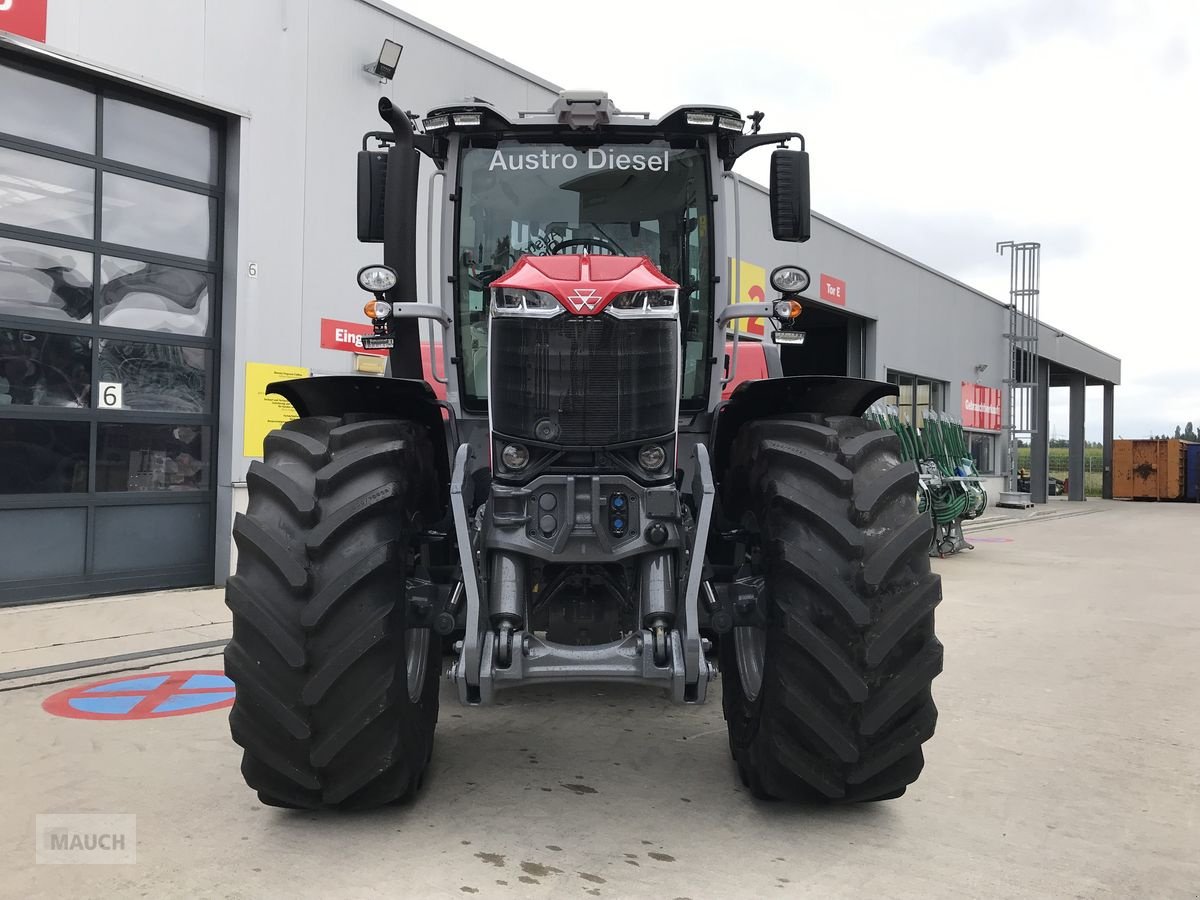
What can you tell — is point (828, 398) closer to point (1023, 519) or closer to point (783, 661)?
point (783, 661)

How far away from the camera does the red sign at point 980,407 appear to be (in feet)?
90.3

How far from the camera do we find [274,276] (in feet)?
30.1

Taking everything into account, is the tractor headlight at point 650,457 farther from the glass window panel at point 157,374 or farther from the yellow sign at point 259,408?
the glass window panel at point 157,374

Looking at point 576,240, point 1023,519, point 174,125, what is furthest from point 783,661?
point 1023,519

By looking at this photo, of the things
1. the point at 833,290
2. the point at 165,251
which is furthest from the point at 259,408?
the point at 833,290

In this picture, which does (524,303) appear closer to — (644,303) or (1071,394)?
(644,303)

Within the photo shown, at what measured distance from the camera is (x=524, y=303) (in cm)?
332

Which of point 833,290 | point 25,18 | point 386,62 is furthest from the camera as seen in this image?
point 833,290

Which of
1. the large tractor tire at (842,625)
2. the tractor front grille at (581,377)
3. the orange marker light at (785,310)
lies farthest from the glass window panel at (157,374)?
the large tractor tire at (842,625)

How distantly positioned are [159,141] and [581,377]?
6.94m

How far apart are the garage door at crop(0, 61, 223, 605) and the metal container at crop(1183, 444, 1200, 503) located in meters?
38.3

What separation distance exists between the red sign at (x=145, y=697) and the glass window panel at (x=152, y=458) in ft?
10.3

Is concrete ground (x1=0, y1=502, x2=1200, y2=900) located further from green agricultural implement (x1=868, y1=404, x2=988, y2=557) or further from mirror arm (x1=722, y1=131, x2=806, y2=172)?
green agricultural implement (x1=868, y1=404, x2=988, y2=557)

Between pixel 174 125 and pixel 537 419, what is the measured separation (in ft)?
22.8
